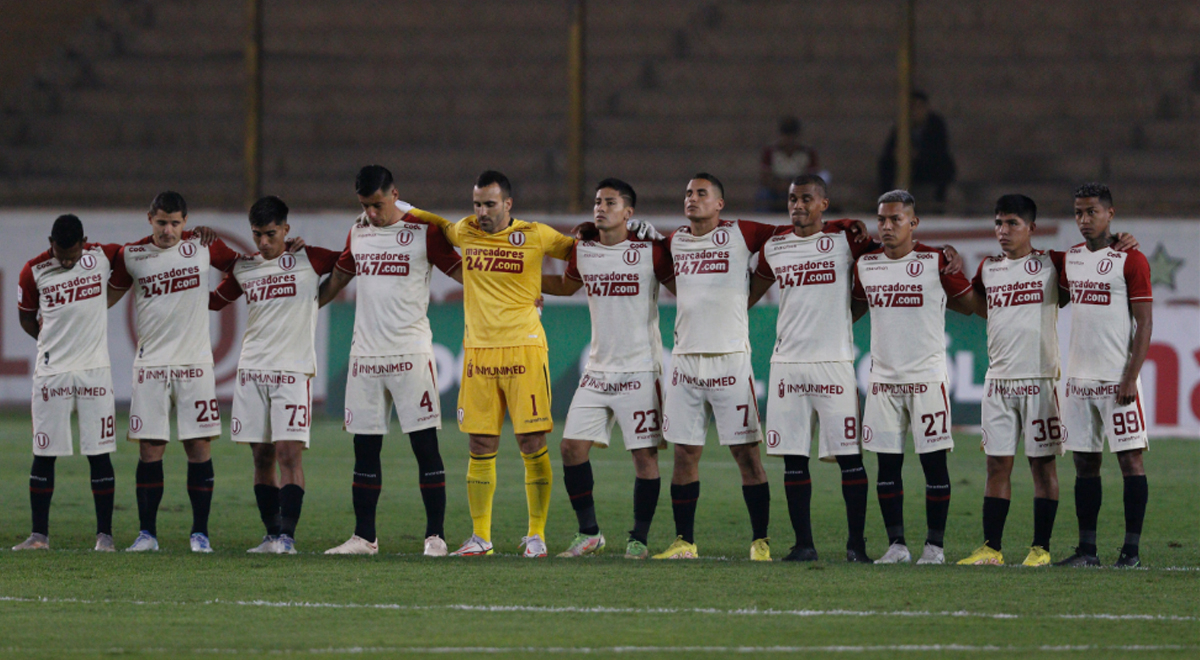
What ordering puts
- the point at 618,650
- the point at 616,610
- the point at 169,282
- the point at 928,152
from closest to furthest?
1. the point at 618,650
2. the point at 616,610
3. the point at 169,282
4. the point at 928,152

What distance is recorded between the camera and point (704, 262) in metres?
8.29

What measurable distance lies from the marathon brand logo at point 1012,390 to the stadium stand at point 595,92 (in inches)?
544

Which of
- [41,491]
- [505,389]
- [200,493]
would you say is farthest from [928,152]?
[41,491]

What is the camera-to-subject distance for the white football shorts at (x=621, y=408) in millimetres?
8312

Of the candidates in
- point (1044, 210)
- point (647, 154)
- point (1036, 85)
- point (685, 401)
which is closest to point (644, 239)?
point (685, 401)

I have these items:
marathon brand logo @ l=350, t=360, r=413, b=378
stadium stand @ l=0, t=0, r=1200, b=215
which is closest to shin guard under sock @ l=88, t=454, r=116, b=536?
marathon brand logo @ l=350, t=360, r=413, b=378

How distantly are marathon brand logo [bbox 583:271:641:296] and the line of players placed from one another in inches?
0.4

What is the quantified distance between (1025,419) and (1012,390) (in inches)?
6.4

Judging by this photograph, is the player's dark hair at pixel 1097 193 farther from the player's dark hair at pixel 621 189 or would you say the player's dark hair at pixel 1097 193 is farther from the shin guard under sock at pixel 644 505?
the shin guard under sock at pixel 644 505

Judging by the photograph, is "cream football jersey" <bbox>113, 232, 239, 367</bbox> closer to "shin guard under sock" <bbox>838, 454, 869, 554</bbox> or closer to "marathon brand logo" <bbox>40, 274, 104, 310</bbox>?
"marathon brand logo" <bbox>40, 274, 104, 310</bbox>

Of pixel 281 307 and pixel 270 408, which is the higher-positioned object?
pixel 281 307

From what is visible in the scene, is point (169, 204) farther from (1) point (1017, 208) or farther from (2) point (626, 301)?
(1) point (1017, 208)

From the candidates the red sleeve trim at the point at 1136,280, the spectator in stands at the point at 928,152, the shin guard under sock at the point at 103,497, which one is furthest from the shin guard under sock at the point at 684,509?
the spectator in stands at the point at 928,152

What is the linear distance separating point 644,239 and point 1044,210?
38.6ft
